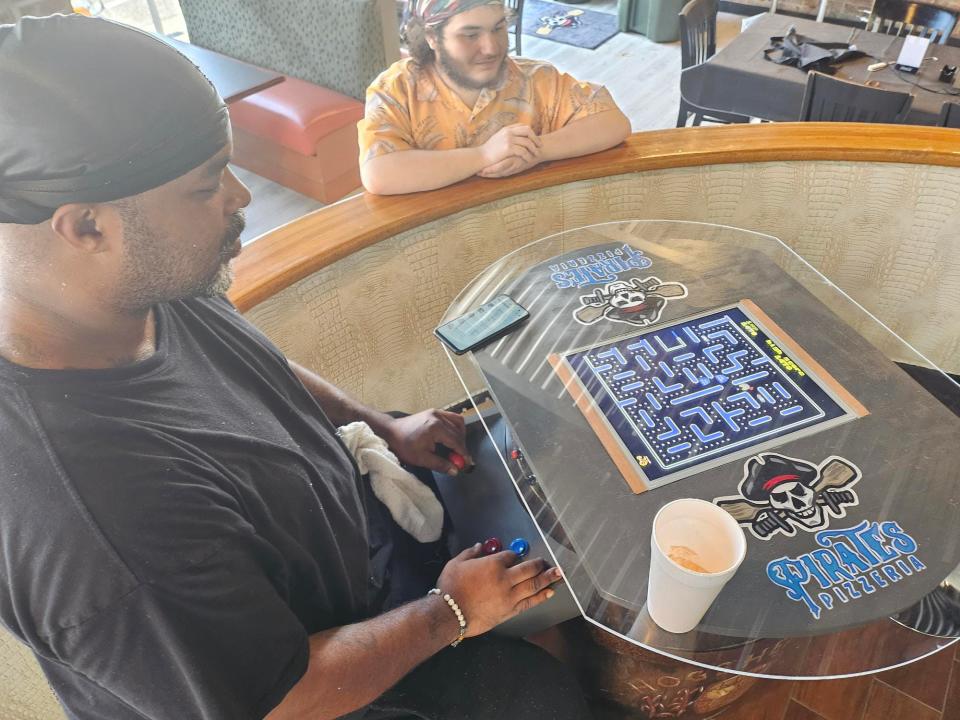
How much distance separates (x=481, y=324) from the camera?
1370 mm

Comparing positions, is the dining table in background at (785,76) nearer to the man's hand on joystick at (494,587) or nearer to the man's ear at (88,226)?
the man's hand on joystick at (494,587)

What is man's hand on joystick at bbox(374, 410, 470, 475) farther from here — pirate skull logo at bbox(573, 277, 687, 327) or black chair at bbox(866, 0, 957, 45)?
black chair at bbox(866, 0, 957, 45)

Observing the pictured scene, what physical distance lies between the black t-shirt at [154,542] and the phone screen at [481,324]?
492mm

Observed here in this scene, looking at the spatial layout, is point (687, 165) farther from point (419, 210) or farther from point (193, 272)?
point (193, 272)

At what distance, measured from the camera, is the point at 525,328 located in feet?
4.44

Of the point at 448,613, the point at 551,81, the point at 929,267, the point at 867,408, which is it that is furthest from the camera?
the point at 929,267

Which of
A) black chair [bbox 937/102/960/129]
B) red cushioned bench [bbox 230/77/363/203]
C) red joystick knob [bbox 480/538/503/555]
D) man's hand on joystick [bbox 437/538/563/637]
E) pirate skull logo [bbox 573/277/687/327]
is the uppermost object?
black chair [bbox 937/102/960/129]

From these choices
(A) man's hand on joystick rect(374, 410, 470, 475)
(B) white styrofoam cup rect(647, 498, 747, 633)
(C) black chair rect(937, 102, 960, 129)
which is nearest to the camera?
(B) white styrofoam cup rect(647, 498, 747, 633)

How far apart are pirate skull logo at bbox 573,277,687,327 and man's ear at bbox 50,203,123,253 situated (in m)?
0.87

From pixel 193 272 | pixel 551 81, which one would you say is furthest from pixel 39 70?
pixel 551 81

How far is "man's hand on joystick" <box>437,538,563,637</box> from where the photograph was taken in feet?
3.37

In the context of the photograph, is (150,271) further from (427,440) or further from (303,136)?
(303,136)

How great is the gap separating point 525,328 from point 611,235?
0.43 m

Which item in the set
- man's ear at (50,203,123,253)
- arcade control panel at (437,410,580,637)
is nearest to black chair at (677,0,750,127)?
arcade control panel at (437,410,580,637)
